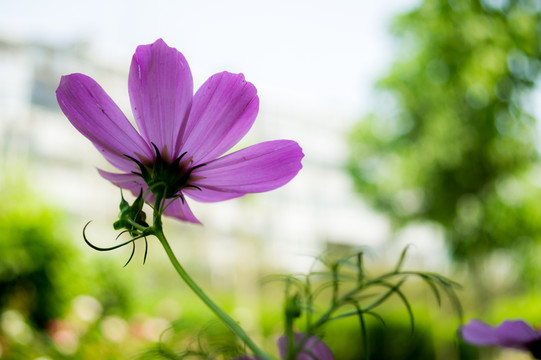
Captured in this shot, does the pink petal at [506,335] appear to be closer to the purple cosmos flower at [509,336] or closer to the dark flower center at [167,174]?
the purple cosmos flower at [509,336]

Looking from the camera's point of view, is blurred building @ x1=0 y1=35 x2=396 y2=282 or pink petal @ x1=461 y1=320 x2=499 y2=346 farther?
blurred building @ x1=0 y1=35 x2=396 y2=282

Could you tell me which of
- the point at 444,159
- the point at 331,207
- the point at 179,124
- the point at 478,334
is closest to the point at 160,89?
the point at 179,124

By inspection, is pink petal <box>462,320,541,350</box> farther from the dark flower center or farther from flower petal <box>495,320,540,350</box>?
the dark flower center

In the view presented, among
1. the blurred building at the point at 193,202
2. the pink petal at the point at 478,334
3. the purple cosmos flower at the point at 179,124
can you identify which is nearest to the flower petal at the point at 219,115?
the purple cosmos flower at the point at 179,124

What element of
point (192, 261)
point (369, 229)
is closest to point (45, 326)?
point (192, 261)

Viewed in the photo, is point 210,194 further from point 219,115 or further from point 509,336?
point 509,336

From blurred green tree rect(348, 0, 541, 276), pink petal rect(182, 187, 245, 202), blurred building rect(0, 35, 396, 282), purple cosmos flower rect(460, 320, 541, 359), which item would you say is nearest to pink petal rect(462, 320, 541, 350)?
purple cosmos flower rect(460, 320, 541, 359)
